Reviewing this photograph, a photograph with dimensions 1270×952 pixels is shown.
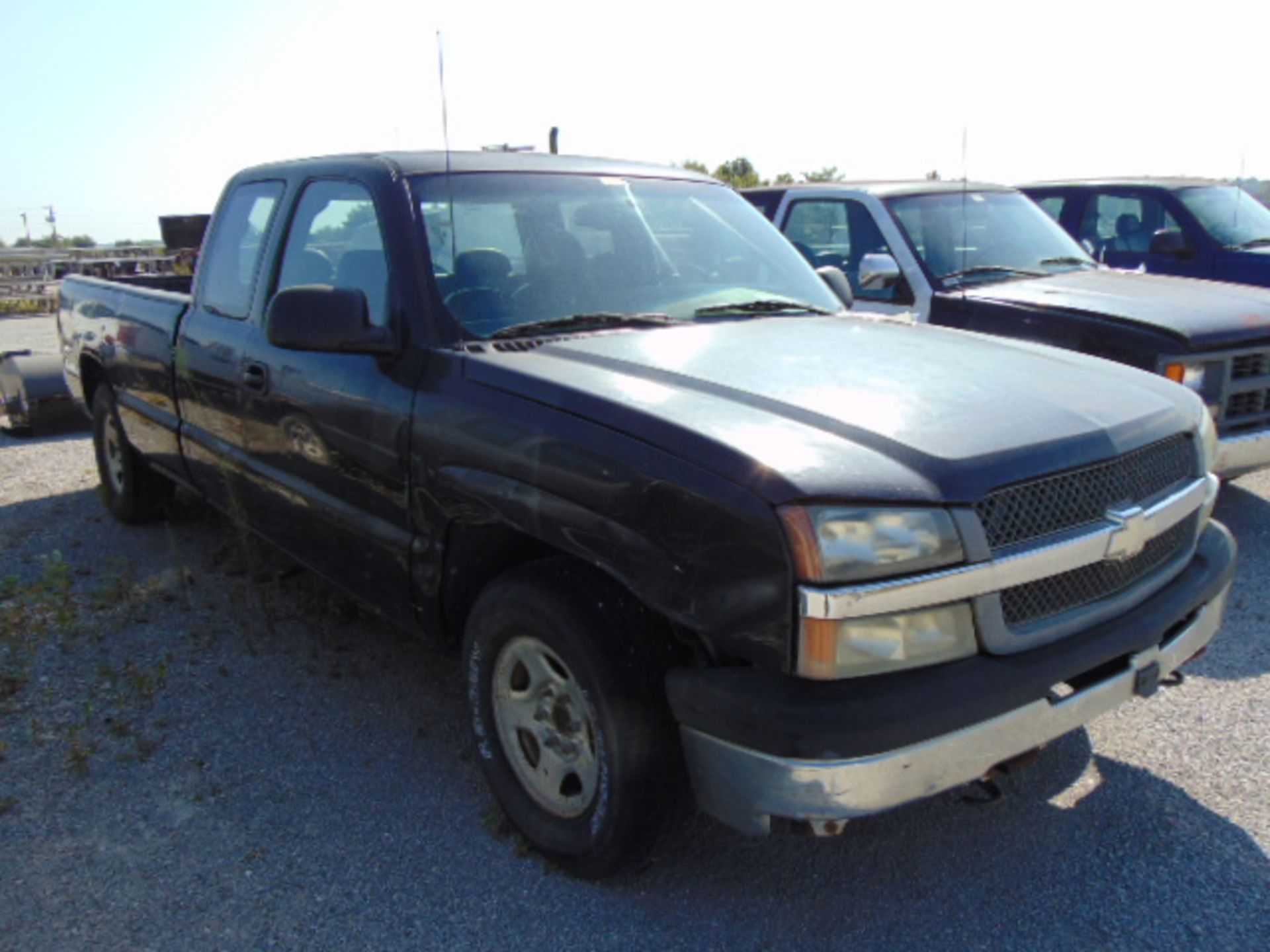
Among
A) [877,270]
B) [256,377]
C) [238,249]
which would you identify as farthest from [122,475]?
[877,270]

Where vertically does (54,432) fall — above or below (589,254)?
below

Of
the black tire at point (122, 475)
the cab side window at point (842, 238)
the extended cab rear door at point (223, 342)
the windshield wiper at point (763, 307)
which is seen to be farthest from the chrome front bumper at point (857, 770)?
the black tire at point (122, 475)

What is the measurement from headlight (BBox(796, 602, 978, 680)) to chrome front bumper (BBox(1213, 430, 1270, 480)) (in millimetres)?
3628

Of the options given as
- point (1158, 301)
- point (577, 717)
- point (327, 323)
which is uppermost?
point (327, 323)

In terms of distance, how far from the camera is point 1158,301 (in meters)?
5.93

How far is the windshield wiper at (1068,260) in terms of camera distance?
271 inches

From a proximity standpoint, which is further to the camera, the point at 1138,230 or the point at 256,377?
the point at 1138,230

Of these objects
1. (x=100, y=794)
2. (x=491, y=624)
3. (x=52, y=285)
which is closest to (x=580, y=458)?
(x=491, y=624)

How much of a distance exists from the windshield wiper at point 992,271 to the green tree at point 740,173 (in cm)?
1179

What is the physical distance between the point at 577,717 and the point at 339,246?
2.00 m

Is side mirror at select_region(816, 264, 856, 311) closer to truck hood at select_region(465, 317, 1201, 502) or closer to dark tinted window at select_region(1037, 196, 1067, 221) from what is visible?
Answer: truck hood at select_region(465, 317, 1201, 502)

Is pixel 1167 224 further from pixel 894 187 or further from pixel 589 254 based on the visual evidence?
pixel 589 254

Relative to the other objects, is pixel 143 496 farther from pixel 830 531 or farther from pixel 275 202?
pixel 830 531

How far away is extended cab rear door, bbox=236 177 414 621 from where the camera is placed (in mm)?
3393
